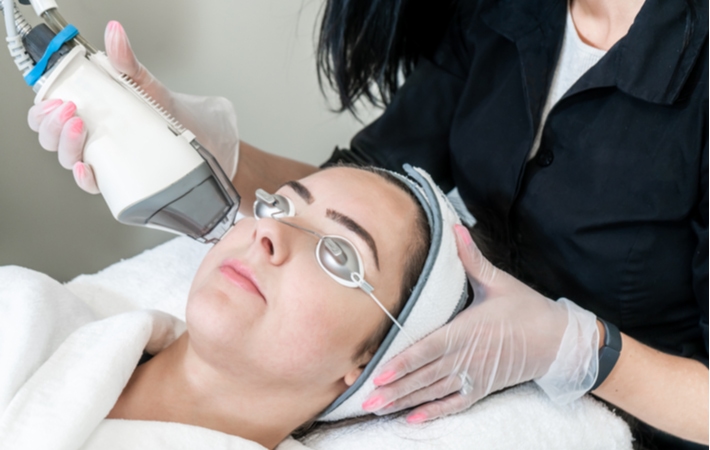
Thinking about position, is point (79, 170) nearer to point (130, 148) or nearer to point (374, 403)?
point (130, 148)

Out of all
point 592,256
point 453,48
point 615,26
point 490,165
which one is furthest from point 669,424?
point 453,48

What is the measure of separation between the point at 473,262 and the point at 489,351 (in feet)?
0.50

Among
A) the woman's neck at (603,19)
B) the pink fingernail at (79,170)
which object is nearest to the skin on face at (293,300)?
the pink fingernail at (79,170)

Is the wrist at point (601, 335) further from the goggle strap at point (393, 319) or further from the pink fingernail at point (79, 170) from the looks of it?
the pink fingernail at point (79, 170)

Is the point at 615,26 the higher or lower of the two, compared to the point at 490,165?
higher

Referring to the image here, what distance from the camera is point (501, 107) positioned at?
Answer: 50.4 inches

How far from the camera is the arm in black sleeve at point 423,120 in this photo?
4.67 feet

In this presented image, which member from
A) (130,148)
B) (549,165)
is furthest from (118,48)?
(549,165)

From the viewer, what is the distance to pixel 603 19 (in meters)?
1.18

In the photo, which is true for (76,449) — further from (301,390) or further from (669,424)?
(669,424)

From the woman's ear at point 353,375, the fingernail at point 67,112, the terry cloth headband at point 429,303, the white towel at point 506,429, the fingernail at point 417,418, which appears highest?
the fingernail at point 67,112

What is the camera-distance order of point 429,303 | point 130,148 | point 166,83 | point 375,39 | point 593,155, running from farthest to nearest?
1. point 166,83
2. point 375,39
3. point 593,155
4. point 429,303
5. point 130,148

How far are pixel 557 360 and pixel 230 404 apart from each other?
1.84 ft

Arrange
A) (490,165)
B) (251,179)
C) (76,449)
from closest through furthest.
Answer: (76,449), (490,165), (251,179)
